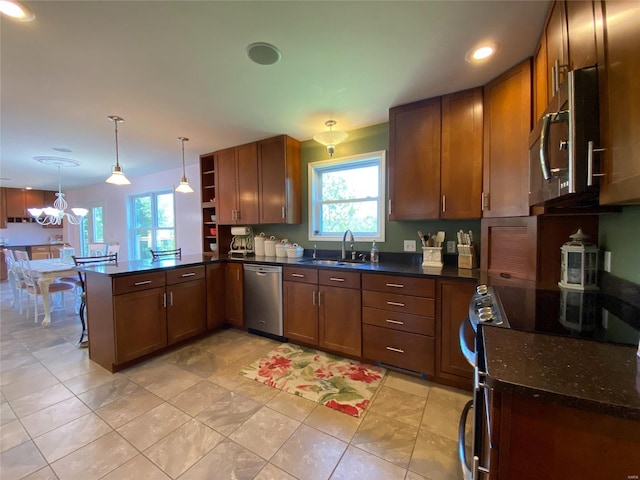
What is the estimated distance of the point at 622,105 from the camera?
2.29 feet

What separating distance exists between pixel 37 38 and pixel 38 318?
151 inches

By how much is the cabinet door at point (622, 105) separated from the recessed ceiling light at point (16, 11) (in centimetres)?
248

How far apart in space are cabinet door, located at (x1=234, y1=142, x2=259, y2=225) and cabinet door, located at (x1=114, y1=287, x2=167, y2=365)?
137 cm

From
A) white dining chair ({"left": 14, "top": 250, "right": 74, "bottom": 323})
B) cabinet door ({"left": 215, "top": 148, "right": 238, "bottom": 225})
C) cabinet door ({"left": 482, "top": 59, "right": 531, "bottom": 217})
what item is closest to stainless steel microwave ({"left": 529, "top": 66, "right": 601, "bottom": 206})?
cabinet door ({"left": 482, "top": 59, "right": 531, "bottom": 217})

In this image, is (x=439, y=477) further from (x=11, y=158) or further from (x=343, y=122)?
(x=11, y=158)

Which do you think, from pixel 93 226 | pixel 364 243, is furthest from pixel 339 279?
pixel 93 226

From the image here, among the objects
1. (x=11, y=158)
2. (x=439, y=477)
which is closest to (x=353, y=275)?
(x=439, y=477)

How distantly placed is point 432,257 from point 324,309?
45.4 inches

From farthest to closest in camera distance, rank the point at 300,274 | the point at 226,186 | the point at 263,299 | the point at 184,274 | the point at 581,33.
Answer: the point at 226,186, the point at 263,299, the point at 184,274, the point at 300,274, the point at 581,33

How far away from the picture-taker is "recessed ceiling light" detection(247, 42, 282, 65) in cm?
160

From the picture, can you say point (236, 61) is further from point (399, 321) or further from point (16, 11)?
point (399, 321)

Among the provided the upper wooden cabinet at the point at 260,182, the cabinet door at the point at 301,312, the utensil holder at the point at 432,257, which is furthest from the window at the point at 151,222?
the utensil holder at the point at 432,257

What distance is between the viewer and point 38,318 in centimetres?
356

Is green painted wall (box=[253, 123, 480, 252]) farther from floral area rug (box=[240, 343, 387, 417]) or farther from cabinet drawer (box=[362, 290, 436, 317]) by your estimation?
floral area rug (box=[240, 343, 387, 417])
